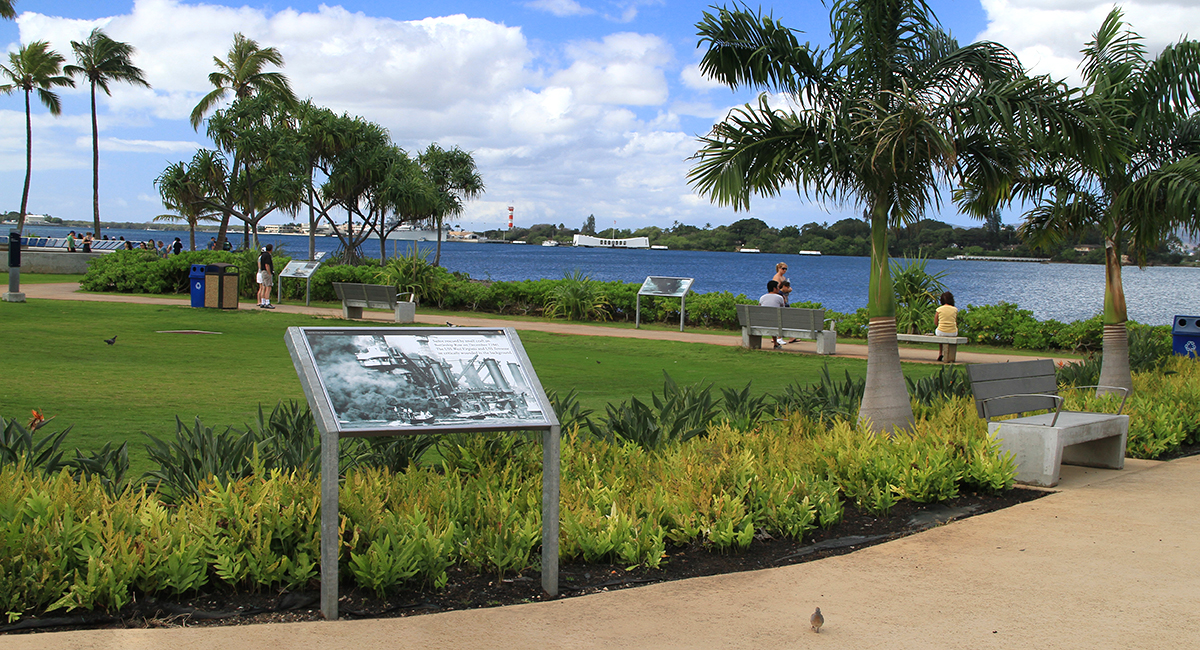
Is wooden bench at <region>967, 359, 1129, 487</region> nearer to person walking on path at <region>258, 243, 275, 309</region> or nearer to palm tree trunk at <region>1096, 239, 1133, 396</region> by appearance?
palm tree trunk at <region>1096, 239, 1133, 396</region>

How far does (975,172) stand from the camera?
25.6 feet

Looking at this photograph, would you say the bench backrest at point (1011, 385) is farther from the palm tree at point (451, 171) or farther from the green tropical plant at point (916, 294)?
the palm tree at point (451, 171)

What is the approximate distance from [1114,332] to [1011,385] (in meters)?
3.35

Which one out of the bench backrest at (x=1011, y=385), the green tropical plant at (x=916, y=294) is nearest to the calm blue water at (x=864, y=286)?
the green tropical plant at (x=916, y=294)

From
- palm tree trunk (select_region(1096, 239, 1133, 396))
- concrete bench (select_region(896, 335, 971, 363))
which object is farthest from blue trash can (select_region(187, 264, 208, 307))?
palm tree trunk (select_region(1096, 239, 1133, 396))

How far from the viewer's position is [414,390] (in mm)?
3732

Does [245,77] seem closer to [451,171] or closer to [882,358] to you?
[451,171]

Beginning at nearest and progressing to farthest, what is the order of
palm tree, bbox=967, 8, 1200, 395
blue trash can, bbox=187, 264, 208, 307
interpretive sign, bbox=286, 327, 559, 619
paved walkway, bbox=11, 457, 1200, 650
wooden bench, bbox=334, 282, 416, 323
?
paved walkway, bbox=11, 457, 1200, 650
interpretive sign, bbox=286, 327, 559, 619
palm tree, bbox=967, 8, 1200, 395
wooden bench, bbox=334, 282, 416, 323
blue trash can, bbox=187, 264, 208, 307

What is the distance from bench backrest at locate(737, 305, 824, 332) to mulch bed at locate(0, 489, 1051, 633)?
8.99 metres

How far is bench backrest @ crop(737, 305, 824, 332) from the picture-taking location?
46.9 ft

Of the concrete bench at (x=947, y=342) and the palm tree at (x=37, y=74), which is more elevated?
the palm tree at (x=37, y=74)

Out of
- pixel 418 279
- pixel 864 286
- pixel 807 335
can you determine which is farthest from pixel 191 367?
pixel 864 286

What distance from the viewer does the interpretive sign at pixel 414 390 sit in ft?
11.6

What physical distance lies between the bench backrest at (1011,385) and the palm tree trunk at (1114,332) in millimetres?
2064
